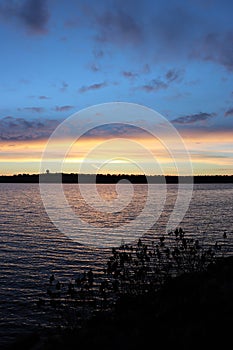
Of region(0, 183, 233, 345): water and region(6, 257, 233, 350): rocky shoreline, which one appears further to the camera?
region(0, 183, 233, 345): water

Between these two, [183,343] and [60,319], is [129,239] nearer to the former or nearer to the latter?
[60,319]

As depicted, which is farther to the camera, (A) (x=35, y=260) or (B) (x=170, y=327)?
(A) (x=35, y=260)

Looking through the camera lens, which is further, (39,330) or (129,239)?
(129,239)

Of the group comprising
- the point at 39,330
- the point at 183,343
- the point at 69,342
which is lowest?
the point at 39,330

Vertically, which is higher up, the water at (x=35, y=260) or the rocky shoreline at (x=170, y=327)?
the rocky shoreline at (x=170, y=327)

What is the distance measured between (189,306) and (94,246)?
2452 centimetres

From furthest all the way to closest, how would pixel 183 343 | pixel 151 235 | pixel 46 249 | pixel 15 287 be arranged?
pixel 151 235 → pixel 46 249 → pixel 15 287 → pixel 183 343

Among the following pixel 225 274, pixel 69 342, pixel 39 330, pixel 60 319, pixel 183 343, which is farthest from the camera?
pixel 60 319

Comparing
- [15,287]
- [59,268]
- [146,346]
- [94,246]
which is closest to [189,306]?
[146,346]

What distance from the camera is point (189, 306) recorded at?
1090cm

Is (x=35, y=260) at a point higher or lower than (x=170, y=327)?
lower

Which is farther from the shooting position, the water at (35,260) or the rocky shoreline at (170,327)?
the water at (35,260)

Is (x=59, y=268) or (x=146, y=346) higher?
(x=146, y=346)

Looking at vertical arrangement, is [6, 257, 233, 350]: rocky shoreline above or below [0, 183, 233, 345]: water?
above
